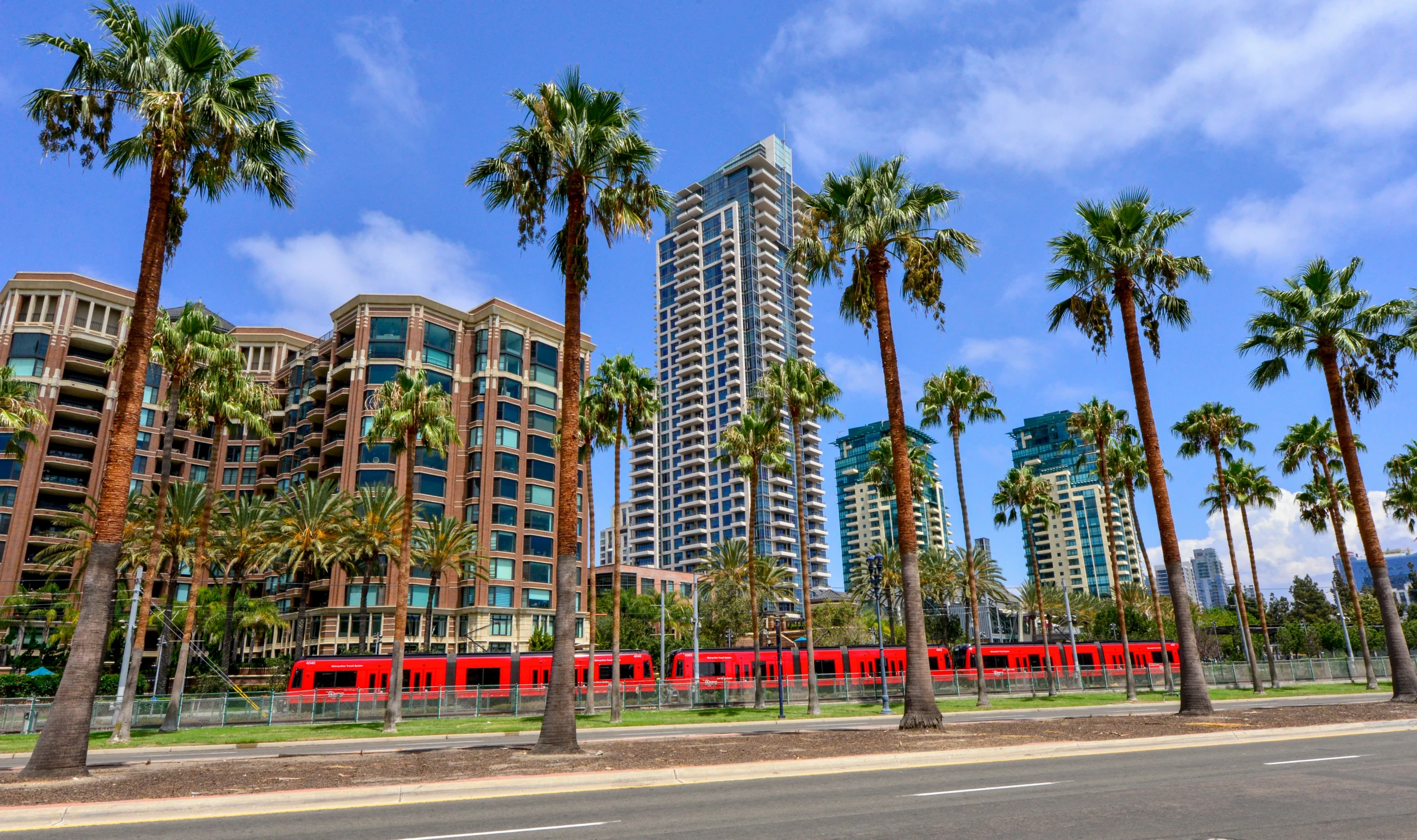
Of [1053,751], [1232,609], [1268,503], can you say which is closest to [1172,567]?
[1053,751]

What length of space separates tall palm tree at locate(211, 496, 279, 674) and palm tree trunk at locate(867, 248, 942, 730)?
1727 inches

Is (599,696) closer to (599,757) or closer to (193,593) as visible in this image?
(193,593)

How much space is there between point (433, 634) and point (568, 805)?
68625mm

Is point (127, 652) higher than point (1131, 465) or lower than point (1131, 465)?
lower

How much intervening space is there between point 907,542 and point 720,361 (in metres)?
139

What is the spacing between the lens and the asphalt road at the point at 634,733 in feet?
71.1

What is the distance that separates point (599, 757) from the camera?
16078 mm

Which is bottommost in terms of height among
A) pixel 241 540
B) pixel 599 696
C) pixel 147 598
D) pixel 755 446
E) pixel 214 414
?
pixel 599 696

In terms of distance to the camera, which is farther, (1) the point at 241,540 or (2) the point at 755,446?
(1) the point at 241,540

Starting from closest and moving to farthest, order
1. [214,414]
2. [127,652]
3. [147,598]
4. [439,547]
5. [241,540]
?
[127,652] → [147,598] → [214,414] → [241,540] → [439,547]

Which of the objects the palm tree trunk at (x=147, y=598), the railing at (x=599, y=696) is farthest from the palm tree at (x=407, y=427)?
the palm tree trunk at (x=147, y=598)

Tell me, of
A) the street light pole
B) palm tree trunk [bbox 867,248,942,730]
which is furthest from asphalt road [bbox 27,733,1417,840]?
the street light pole

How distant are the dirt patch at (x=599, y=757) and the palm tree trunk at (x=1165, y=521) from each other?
0.86 meters

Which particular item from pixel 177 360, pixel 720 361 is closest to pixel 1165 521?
pixel 177 360
